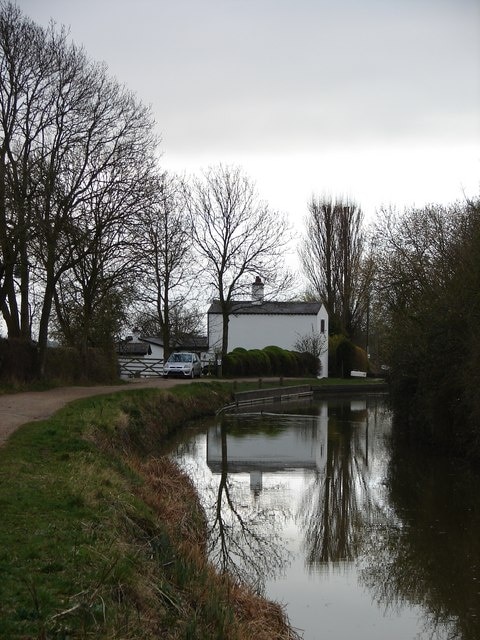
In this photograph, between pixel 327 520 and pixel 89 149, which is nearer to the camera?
pixel 327 520

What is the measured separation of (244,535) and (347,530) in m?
1.87

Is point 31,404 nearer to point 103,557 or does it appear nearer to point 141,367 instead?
point 103,557

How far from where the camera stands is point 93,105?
28.6m

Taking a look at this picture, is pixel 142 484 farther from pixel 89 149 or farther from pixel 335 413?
pixel 335 413

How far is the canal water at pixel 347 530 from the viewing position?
9.30 m

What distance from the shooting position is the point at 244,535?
41.4 ft

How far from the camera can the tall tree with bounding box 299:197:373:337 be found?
63219 mm

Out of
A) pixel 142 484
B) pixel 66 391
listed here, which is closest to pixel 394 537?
pixel 142 484

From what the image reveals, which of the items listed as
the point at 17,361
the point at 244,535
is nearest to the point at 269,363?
the point at 17,361

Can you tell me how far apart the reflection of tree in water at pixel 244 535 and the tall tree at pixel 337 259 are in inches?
1872

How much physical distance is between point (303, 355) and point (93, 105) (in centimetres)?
3517

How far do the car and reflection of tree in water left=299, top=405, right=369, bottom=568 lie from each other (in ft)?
68.6

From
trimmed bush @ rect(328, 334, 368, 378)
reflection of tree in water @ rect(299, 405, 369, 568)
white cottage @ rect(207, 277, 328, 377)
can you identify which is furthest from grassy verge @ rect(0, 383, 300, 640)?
trimmed bush @ rect(328, 334, 368, 378)

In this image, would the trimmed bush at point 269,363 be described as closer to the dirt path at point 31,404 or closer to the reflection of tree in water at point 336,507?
the dirt path at point 31,404
